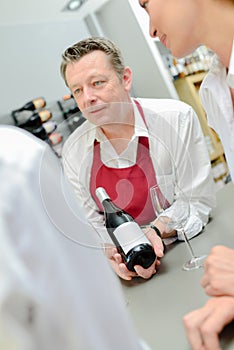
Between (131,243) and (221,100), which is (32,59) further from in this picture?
(131,243)

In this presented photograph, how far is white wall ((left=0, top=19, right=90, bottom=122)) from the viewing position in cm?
159

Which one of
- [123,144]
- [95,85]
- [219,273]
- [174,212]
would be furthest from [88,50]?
[219,273]

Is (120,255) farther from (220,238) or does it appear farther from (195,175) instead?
(195,175)

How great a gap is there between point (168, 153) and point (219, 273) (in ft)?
1.49

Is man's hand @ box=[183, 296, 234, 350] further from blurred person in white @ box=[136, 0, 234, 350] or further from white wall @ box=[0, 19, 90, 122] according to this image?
white wall @ box=[0, 19, 90, 122]

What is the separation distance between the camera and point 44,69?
5.34ft

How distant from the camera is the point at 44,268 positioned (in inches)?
5.4

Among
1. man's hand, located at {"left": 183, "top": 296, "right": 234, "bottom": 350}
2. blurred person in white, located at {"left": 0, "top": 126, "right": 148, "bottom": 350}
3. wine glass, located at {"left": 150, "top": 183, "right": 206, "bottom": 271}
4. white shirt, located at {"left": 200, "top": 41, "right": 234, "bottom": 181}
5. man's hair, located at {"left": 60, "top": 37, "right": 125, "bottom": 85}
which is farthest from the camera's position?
man's hair, located at {"left": 60, "top": 37, "right": 125, "bottom": 85}

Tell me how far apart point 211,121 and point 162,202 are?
0.31 metres

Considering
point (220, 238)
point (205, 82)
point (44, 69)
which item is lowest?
point (220, 238)

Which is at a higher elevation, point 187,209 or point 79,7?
point 79,7

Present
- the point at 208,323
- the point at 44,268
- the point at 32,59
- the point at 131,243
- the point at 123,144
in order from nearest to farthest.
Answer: the point at 44,268 < the point at 208,323 < the point at 131,243 < the point at 123,144 < the point at 32,59

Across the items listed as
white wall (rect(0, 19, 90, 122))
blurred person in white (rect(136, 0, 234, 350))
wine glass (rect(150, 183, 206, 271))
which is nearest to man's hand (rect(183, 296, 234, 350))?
blurred person in white (rect(136, 0, 234, 350))

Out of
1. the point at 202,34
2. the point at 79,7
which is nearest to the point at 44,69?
the point at 79,7
